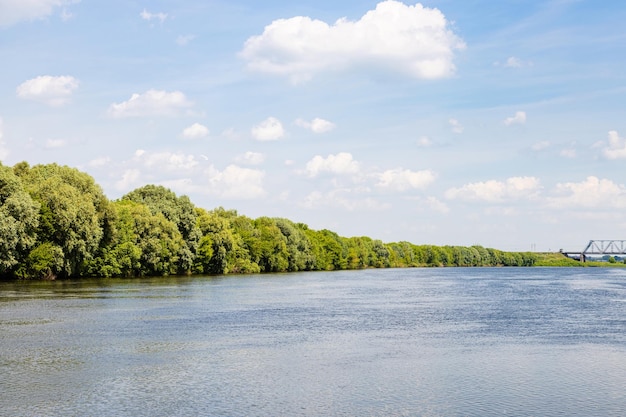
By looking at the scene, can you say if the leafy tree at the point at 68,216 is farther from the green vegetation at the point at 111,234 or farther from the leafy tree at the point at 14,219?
the leafy tree at the point at 14,219

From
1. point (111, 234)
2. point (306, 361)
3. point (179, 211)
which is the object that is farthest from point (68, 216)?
point (306, 361)

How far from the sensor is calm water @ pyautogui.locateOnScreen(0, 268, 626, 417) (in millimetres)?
20766

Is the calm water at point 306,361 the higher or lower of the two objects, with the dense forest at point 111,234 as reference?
lower

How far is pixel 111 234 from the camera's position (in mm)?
98062

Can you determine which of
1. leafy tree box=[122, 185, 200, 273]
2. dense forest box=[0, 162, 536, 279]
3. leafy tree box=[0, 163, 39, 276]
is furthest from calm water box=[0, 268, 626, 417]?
leafy tree box=[122, 185, 200, 273]

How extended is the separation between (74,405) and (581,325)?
105 ft

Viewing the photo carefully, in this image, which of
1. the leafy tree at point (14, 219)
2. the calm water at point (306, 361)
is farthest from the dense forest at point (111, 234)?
the calm water at point (306, 361)

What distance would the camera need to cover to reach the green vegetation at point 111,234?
80812mm

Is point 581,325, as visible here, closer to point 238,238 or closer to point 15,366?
point 15,366

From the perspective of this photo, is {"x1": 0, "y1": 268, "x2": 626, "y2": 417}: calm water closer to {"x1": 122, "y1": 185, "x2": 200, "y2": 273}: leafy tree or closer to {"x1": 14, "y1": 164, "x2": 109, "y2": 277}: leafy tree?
{"x1": 14, "y1": 164, "x2": 109, "y2": 277}: leafy tree

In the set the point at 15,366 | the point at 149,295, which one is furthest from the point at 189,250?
the point at 15,366

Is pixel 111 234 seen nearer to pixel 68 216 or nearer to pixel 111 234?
pixel 111 234

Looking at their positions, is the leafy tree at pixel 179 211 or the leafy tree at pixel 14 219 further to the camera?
the leafy tree at pixel 179 211

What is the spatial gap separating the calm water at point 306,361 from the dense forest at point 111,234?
31.7 metres
